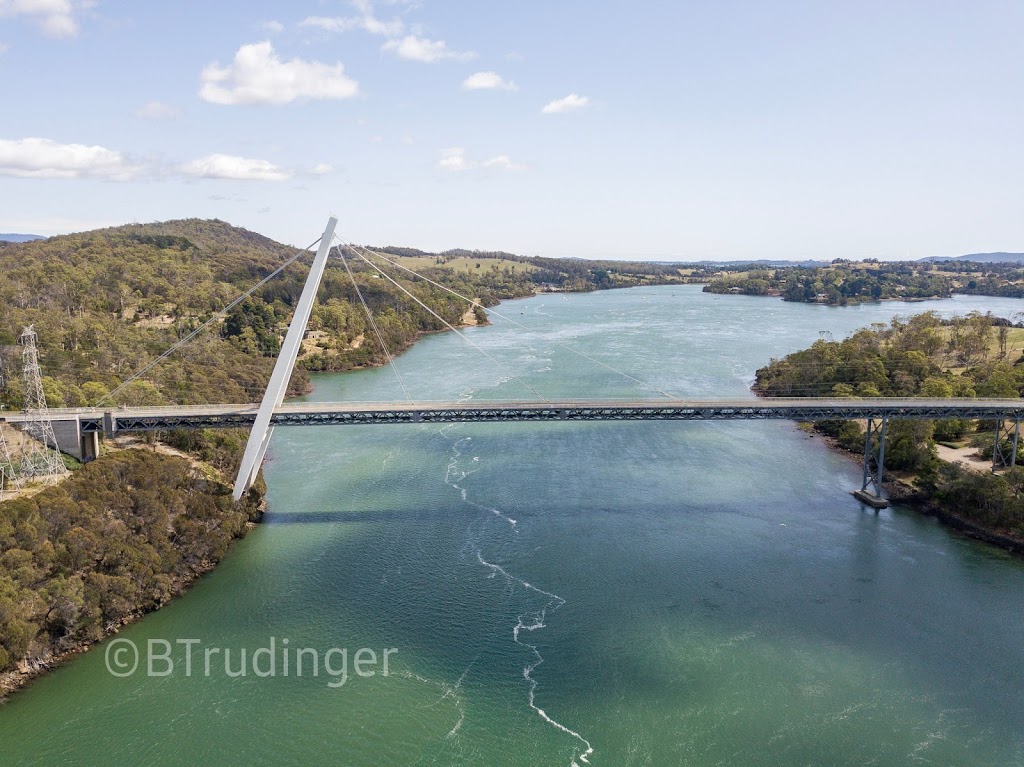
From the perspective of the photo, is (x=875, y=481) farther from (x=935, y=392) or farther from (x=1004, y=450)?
(x=935, y=392)

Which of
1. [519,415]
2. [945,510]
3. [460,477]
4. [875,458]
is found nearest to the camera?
[945,510]

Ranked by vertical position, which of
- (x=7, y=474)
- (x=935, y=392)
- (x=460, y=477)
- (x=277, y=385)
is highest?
(x=277, y=385)

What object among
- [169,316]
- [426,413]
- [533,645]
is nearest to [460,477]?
[426,413]

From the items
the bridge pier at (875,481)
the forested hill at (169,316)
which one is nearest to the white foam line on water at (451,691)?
the bridge pier at (875,481)

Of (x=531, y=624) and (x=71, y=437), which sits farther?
(x=71, y=437)

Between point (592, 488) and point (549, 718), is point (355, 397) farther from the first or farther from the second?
point (549, 718)

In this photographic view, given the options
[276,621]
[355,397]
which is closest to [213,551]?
[276,621]

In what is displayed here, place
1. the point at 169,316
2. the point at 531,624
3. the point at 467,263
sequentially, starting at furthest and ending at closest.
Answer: the point at 467,263
the point at 169,316
the point at 531,624

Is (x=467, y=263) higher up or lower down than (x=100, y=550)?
higher up
